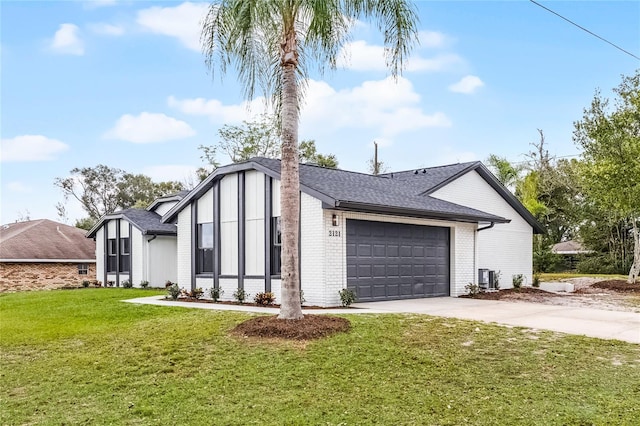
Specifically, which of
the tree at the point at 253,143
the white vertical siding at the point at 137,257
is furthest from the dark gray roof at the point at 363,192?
the tree at the point at 253,143

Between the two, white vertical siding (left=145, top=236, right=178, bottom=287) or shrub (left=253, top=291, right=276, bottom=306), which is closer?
shrub (left=253, top=291, right=276, bottom=306)

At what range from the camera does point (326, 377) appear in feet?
21.7

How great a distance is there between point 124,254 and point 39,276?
5494mm

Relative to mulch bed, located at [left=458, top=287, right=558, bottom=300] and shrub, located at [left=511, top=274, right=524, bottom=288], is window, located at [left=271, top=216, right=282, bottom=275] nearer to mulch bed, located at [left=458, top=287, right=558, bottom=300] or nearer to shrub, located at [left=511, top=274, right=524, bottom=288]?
mulch bed, located at [left=458, top=287, right=558, bottom=300]

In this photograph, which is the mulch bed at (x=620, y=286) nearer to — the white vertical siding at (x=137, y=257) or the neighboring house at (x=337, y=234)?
the neighboring house at (x=337, y=234)

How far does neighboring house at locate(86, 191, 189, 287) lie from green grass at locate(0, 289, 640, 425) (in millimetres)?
12987

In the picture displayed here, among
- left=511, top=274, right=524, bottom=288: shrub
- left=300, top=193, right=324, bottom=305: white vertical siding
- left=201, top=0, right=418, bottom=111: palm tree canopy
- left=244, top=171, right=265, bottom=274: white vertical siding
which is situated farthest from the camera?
left=511, top=274, right=524, bottom=288: shrub

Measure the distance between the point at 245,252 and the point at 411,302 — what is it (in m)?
4.73

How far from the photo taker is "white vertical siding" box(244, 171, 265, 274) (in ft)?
47.8

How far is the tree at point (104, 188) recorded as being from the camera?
49.3 meters

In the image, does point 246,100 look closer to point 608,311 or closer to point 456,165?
point 608,311

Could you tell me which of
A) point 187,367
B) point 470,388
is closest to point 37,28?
point 187,367

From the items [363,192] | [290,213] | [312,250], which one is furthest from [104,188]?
[290,213]

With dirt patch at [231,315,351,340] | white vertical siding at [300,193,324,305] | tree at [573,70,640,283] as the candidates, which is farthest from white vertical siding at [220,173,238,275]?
tree at [573,70,640,283]
